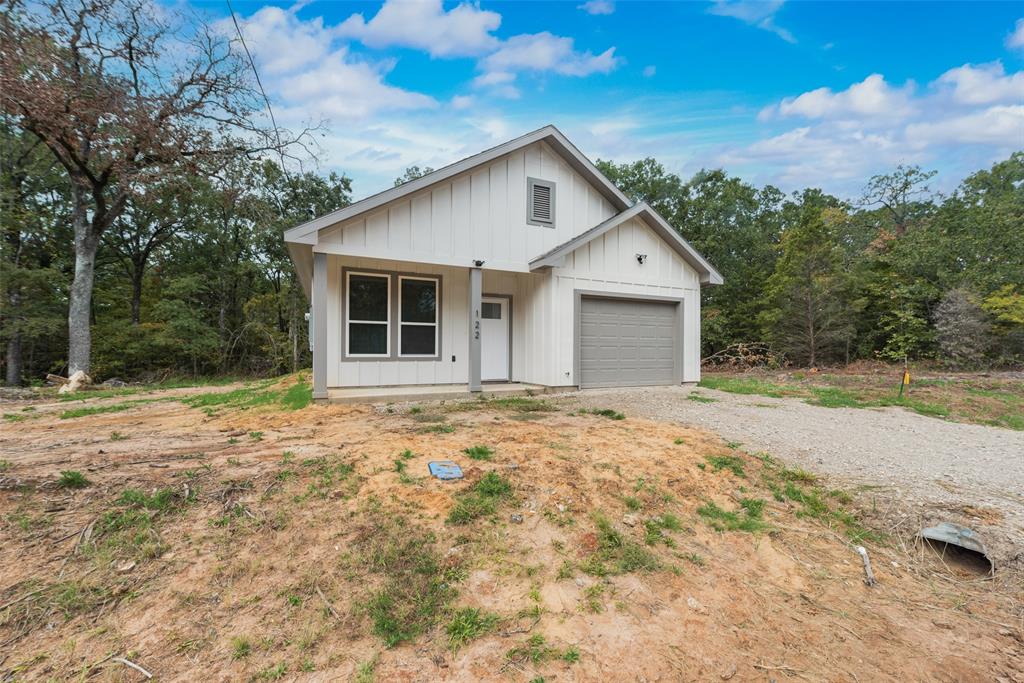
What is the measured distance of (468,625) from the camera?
2.49m

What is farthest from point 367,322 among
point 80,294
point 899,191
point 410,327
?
point 899,191

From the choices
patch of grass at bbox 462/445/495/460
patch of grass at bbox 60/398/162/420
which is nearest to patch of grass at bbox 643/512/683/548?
patch of grass at bbox 462/445/495/460

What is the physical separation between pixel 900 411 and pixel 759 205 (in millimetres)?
20033

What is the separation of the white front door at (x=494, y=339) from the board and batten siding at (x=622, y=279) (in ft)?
4.27

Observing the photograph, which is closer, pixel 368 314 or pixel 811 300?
pixel 368 314

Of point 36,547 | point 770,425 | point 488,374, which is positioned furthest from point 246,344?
point 770,425

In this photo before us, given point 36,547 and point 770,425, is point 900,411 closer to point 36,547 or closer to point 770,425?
point 770,425

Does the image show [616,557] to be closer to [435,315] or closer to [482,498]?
[482,498]

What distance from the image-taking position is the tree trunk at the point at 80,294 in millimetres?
14281

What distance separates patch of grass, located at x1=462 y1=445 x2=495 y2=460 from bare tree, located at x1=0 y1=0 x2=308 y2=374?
45.8ft

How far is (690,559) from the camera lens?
124 inches

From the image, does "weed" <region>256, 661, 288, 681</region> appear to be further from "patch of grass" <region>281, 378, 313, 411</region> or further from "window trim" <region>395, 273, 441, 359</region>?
"window trim" <region>395, 273, 441, 359</region>

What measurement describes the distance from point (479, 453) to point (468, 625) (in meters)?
2.04

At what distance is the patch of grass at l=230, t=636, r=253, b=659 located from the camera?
2.23m
